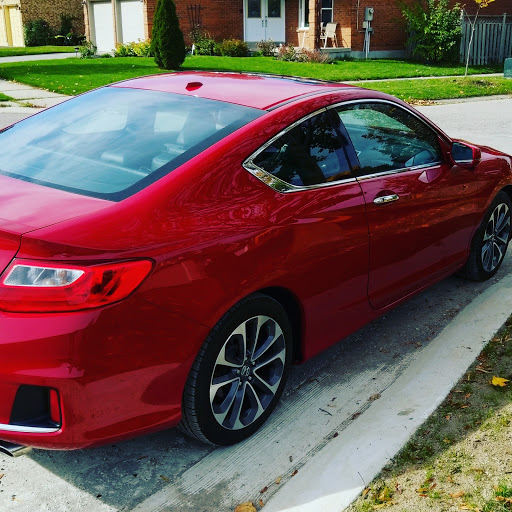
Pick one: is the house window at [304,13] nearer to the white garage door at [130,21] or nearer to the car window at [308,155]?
the white garage door at [130,21]

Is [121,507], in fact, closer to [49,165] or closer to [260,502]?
[260,502]

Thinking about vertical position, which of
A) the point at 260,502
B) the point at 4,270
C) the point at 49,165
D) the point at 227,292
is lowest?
the point at 260,502

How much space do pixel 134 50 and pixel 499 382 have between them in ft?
91.7

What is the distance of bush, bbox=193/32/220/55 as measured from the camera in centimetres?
2897

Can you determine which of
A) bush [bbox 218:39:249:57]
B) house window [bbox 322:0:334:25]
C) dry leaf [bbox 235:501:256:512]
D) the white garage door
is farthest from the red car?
the white garage door

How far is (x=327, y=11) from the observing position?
Result: 98.2ft

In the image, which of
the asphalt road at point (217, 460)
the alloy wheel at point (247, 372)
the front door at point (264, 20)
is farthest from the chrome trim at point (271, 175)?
the front door at point (264, 20)

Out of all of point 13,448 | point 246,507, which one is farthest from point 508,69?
point 13,448

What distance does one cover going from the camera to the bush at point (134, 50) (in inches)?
1146

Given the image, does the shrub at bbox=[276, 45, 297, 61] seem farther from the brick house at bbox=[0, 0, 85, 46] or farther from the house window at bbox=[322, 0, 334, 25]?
the brick house at bbox=[0, 0, 85, 46]

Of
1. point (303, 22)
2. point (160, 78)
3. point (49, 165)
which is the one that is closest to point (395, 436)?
point (49, 165)

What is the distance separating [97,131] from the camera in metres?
3.67

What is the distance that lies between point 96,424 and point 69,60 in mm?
26197

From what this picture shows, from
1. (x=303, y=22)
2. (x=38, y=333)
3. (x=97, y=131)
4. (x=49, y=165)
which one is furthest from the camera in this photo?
(x=303, y=22)
